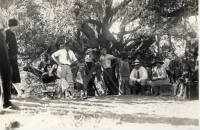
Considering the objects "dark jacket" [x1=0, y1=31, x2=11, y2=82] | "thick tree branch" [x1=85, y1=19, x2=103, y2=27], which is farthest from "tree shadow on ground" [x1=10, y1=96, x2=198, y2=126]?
"thick tree branch" [x1=85, y1=19, x2=103, y2=27]

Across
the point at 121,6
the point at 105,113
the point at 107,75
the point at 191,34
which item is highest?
the point at 121,6

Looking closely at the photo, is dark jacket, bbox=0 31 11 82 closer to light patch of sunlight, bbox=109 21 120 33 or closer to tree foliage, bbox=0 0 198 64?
tree foliage, bbox=0 0 198 64

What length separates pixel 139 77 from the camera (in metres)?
4.48

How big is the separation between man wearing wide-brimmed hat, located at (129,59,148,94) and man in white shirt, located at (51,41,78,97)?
2.77ft

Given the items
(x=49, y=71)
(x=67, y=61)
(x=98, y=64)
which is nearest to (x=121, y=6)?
(x=98, y=64)

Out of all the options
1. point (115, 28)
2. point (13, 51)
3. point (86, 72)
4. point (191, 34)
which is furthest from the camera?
point (13, 51)

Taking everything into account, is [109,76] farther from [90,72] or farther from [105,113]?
[105,113]

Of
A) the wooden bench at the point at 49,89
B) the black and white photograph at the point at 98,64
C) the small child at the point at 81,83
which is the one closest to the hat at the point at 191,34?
the black and white photograph at the point at 98,64

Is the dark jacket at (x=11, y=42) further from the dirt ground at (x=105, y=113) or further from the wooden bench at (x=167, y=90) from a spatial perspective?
the wooden bench at (x=167, y=90)

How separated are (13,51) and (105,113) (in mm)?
1615

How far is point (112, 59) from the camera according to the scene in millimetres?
4605

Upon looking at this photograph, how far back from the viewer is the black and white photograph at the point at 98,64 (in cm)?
425

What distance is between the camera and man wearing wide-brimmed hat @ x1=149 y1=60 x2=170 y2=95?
436cm

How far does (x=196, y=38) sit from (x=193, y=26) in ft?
0.54
